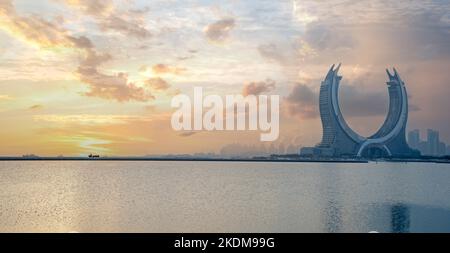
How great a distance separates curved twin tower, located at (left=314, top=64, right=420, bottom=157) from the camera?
→ 110 meters

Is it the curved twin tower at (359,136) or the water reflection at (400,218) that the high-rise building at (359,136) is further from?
the water reflection at (400,218)

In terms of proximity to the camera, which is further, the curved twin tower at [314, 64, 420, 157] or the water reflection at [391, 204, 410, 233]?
the curved twin tower at [314, 64, 420, 157]

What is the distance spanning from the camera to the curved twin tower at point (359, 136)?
Result: 362ft

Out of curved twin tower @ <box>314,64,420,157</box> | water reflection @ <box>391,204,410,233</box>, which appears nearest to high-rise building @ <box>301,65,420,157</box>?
curved twin tower @ <box>314,64,420,157</box>

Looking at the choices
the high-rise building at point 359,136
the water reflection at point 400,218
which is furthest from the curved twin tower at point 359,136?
the water reflection at point 400,218

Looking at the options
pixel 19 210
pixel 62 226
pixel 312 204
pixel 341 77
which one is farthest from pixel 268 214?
pixel 341 77

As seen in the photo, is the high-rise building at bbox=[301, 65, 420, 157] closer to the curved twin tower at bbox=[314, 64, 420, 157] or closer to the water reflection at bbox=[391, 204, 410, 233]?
the curved twin tower at bbox=[314, 64, 420, 157]

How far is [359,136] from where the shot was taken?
368 ft

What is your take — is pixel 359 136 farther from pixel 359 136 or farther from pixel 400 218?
pixel 400 218

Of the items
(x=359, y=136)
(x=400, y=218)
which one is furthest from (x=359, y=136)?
(x=400, y=218)
